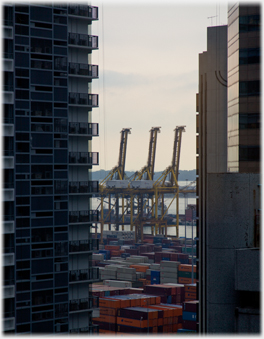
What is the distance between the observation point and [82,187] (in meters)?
26.3

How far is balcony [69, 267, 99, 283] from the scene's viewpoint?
2498 centimetres

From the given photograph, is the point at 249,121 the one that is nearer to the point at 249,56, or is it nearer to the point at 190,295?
the point at 249,56

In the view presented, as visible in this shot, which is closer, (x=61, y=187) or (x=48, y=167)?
(x=48, y=167)

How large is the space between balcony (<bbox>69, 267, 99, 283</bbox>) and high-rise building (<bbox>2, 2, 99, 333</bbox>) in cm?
5

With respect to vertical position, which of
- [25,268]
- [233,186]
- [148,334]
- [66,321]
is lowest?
[148,334]

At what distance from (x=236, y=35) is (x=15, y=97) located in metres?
16.3

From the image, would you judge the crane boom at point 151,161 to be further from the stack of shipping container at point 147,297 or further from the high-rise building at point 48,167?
the high-rise building at point 48,167

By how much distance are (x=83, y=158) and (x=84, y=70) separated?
4558mm

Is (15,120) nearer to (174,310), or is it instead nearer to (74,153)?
(74,153)

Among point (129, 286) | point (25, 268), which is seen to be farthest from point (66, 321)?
point (129, 286)

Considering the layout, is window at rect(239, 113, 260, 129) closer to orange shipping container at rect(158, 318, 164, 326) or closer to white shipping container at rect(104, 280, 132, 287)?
orange shipping container at rect(158, 318, 164, 326)

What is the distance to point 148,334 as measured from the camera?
3266 centimetres

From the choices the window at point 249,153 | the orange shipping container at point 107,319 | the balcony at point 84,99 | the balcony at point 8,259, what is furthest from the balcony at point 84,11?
the window at point 249,153

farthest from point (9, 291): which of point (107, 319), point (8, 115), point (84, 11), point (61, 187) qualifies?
point (107, 319)
